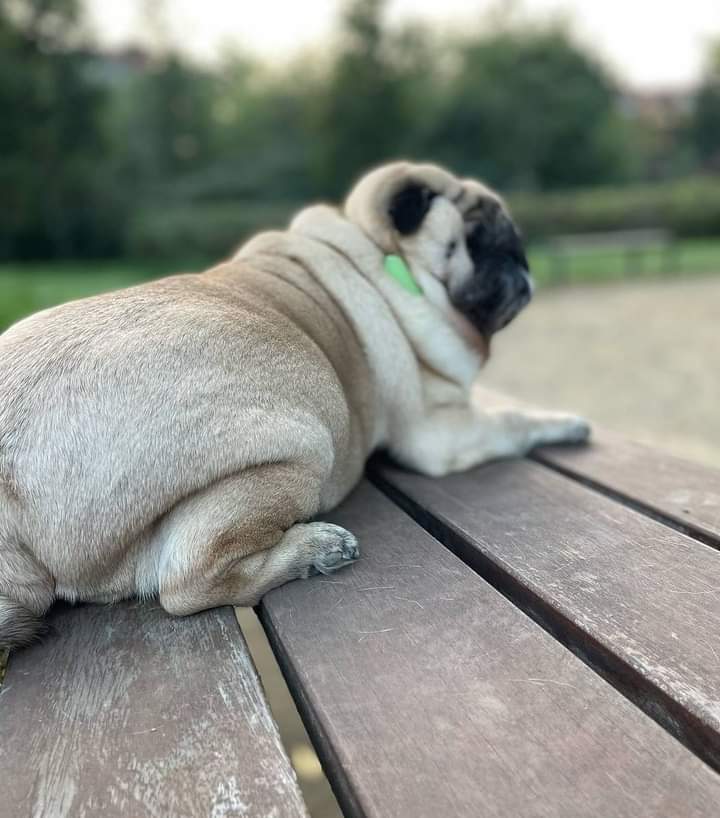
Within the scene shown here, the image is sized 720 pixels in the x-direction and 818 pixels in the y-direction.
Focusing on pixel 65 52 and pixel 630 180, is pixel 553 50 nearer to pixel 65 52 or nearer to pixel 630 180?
pixel 630 180

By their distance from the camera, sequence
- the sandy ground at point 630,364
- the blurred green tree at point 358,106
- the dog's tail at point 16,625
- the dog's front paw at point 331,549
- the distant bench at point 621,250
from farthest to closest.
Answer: the blurred green tree at point 358,106
the distant bench at point 621,250
the sandy ground at point 630,364
the dog's front paw at point 331,549
the dog's tail at point 16,625

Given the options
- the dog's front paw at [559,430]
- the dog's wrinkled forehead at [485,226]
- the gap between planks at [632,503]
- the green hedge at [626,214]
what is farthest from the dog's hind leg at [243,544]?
the green hedge at [626,214]

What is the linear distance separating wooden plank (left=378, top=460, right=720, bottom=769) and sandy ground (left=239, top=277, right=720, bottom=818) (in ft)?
3.33

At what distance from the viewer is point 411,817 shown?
93cm

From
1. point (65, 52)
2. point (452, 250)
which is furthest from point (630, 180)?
point (452, 250)

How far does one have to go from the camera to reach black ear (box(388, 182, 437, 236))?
256 centimetres

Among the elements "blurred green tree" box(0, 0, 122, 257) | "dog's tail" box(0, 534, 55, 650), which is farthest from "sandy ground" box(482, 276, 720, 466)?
"blurred green tree" box(0, 0, 122, 257)

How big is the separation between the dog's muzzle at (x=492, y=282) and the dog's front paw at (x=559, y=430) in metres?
0.39

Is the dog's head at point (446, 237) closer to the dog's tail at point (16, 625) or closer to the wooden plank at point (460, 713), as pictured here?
the wooden plank at point (460, 713)

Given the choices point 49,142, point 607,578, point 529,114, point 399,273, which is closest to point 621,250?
point 399,273

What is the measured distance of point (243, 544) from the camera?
1.58 meters

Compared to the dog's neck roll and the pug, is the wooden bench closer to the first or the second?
the pug

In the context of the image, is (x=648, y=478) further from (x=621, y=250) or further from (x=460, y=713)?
(x=621, y=250)

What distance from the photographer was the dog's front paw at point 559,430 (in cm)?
256
